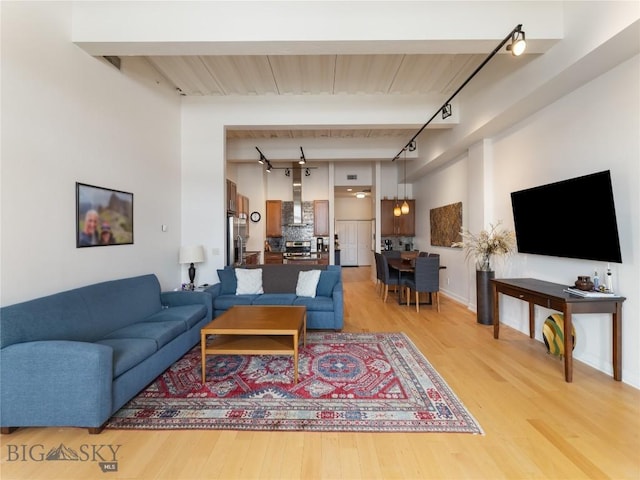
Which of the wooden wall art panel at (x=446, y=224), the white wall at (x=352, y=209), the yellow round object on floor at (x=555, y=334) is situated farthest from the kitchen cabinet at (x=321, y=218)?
the yellow round object on floor at (x=555, y=334)

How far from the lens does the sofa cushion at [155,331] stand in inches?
107

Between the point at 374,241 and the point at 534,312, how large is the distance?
4587mm

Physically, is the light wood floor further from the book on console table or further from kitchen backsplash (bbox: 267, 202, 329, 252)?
kitchen backsplash (bbox: 267, 202, 329, 252)

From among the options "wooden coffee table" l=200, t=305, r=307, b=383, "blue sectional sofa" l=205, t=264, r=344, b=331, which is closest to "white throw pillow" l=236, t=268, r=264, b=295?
"blue sectional sofa" l=205, t=264, r=344, b=331

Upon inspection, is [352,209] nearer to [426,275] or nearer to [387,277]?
[387,277]

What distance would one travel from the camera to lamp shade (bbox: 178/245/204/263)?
4.51m

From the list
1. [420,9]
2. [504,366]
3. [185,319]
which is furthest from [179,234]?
[504,366]

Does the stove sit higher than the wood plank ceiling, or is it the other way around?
the wood plank ceiling

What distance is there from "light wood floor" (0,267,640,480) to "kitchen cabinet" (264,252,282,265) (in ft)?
19.5

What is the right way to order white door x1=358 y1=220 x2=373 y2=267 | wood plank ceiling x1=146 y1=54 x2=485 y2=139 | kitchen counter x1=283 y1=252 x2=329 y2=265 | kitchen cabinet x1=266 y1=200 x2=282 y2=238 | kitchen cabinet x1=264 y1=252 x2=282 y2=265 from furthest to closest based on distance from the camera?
white door x1=358 y1=220 x2=373 y2=267, kitchen cabinet x1=266 y1=200 x2=282 y2=238, kitchen cabinet x1=264 y1=252 x2=282 y2=265, kitchen counter x1=283 y1=252 x2=329 y2=265, wood plank ceiling x1=146 y1=54 x2=485 y2=139

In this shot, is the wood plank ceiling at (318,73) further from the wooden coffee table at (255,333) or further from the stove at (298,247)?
the stove at (298,247)

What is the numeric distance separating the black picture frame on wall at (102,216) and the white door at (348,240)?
9083 millimetres

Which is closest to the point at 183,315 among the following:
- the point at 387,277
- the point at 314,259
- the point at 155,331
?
Result: the point at 155,331

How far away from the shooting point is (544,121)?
11.8 ft
